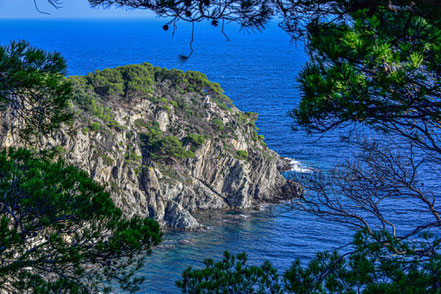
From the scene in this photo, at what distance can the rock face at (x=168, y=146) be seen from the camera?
3575 centimetres

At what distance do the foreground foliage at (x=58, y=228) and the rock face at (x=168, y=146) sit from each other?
2560cm

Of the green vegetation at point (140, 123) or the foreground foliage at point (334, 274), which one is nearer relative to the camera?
the foreground foliage at point (334, 274)

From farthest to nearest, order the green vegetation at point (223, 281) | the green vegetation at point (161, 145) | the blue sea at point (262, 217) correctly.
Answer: the green vegetation at point (161, 145)
the blue sea at point (262, 217)
the green vegetation at point (223, 281)

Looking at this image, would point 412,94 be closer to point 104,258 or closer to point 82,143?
point 104,258

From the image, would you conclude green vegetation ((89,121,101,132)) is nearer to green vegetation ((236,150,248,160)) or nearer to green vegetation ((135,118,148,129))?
green vegetation ((135,118,148,129))

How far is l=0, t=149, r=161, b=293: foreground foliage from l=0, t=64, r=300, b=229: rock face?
25595 mm

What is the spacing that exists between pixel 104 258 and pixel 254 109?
228 feet

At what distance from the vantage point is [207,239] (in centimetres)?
3462

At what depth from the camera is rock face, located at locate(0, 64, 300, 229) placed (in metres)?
35.8

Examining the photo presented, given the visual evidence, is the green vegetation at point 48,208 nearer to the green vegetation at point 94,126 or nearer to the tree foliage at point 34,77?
the tree foliage at point 34,77

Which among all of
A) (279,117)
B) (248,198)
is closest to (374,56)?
(248,198)

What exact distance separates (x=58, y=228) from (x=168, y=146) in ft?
111

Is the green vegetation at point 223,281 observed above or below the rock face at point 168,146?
below

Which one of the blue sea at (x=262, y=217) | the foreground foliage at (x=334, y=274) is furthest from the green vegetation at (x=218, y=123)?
the foreground foliage at (x=334, y=274)
